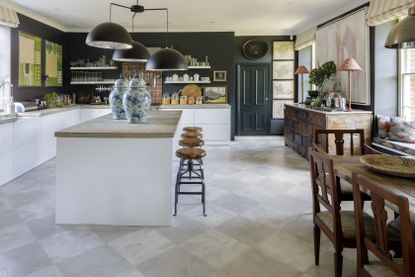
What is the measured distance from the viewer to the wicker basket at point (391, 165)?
207 centimetres

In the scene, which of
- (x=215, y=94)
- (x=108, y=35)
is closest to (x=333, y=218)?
(x=108, y=35)

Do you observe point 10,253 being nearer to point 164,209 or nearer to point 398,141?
point 164,209

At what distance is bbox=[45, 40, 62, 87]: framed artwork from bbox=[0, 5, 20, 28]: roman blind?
4.70 feet

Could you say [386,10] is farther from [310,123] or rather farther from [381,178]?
[381,178]

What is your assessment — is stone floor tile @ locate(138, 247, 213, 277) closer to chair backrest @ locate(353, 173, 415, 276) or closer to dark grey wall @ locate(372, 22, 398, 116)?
chair backrest @ locate(353, 173, 415, 276)

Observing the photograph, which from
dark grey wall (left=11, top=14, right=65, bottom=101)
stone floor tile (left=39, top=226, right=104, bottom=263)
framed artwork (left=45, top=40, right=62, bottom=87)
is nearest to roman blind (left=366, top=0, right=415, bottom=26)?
stone floor tile (left=39, top=226, right=104, bottom=263)

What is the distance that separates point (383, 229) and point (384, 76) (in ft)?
14.6

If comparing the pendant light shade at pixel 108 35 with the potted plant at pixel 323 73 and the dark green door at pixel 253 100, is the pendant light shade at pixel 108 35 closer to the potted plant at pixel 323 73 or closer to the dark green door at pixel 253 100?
the potted plant at pixel 323 73

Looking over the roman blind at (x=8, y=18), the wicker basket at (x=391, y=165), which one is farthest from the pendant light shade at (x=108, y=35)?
the roman blind at (x=8, y=18)

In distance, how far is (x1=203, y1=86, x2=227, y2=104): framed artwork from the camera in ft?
27.1

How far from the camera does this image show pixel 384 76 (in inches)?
205

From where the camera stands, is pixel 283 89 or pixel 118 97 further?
pixel 283 89

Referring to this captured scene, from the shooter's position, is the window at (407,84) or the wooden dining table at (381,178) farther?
the window at (407,84)

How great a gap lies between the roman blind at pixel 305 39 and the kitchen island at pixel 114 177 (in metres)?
5.65
